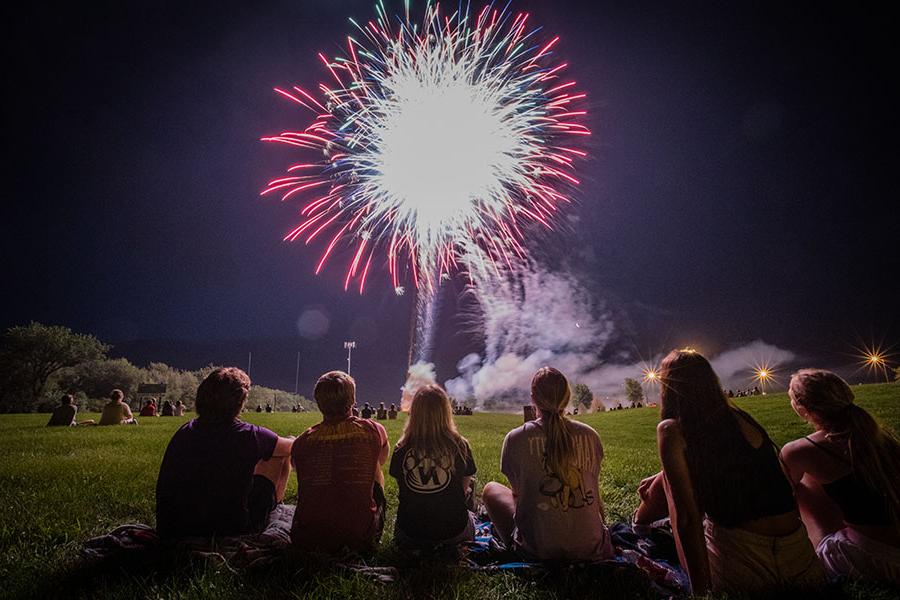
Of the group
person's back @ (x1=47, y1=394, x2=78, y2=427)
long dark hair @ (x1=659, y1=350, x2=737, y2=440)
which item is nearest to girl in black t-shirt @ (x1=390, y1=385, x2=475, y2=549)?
long dark hair @ (x1=659, y1=350, x2=737, y2=440)

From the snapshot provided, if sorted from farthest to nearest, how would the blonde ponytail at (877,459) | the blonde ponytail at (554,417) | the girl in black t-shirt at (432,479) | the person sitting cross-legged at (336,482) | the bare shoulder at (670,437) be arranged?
the girl in black t-shirt at (432,479), the person sitting cross-legged at (336,482), the blonde ponytail at (554,417), the bare shoulder at (670,437), the blonde ponytail at (877,459)

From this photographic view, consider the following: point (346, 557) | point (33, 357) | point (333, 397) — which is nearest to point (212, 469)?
point (333, 397)

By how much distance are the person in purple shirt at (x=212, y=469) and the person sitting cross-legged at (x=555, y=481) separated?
2616 millimetres

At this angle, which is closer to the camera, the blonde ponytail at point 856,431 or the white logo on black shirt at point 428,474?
the blonde ponytail at point 856,431

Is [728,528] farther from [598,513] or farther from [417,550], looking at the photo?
[417,550]

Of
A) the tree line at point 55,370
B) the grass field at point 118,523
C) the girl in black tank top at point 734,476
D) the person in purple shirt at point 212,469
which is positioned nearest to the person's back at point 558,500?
the grass field at point 118,523

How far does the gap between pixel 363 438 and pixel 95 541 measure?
9.36 ft

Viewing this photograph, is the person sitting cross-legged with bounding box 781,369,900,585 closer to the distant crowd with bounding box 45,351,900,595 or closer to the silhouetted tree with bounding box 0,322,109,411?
the distant crowd with bounding box 45,351,900,595

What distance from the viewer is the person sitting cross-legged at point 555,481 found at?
4.18m

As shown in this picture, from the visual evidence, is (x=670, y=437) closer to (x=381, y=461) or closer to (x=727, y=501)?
(x=727, y=501)

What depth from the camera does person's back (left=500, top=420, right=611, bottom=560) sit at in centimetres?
417

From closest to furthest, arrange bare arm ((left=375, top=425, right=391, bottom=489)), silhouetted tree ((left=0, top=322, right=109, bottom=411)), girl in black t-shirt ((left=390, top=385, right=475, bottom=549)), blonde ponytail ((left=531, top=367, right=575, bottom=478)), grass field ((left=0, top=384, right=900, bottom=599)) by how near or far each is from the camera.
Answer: grass field ((left=0, top=384, right=900, bottom=599))
blonde ponytail ((left=531, top=367, right=575, bottom=478))
girl in black t-shirt ((left=390, top=385, right=475, bottom=549))
bare arm ((left=375, top=425, right=391, bottom=489))
silhouetted tree ((left=0, top=322, right=109, bottom=411))

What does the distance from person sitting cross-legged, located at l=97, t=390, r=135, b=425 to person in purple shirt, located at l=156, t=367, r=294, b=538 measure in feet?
62.3

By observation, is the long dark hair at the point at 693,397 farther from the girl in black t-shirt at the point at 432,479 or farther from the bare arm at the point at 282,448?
the bare arm at the point at 282,448
